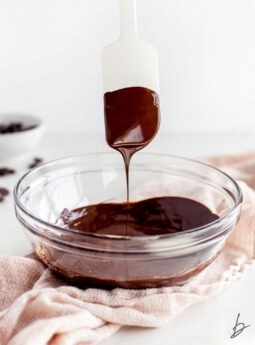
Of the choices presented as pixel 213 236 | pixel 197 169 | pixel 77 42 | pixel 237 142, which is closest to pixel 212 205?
pixel 197 169

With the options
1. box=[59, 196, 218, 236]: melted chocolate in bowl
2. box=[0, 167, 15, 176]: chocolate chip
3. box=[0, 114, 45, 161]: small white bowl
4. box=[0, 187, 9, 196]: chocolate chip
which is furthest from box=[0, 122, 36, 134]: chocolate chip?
box=[59, 196, 218, 236]: melted chocolate in bowl

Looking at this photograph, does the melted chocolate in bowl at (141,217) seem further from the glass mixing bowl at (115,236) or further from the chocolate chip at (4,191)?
the chocolate chip at (4,191)

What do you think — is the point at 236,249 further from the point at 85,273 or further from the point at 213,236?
the point at 85,273

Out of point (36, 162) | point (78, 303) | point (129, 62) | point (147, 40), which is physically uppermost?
point (129, 62)

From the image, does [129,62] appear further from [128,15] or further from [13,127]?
[13,127]

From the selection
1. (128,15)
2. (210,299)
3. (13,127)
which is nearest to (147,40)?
(13,127)

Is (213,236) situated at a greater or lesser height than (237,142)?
greater

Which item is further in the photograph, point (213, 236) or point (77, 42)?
point (77, 42)
